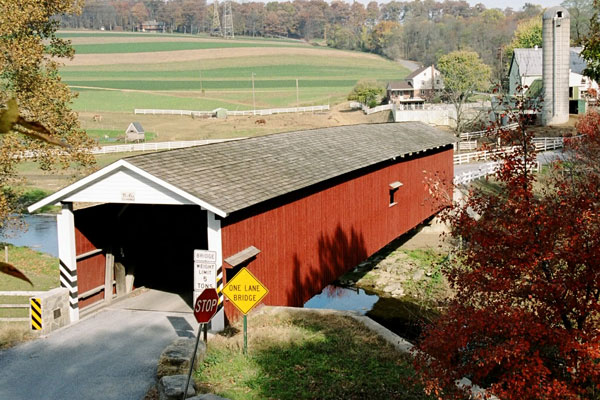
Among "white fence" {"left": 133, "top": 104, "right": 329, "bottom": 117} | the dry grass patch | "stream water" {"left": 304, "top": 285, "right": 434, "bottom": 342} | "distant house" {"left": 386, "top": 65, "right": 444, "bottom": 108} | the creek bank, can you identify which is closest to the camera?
the dry grass patch

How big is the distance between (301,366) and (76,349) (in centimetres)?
465

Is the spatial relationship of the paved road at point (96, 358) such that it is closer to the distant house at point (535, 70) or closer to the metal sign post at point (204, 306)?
the metal sign post at point (204, 306)

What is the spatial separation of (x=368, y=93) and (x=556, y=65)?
3174 cm

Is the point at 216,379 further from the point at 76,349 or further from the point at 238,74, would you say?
the point at 238,74

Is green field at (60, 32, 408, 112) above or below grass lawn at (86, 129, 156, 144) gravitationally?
above

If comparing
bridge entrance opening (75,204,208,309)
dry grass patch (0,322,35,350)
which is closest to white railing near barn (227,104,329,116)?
bridge entrance opening (75,204,208,309)

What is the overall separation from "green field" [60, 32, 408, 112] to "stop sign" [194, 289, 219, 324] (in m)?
80.4

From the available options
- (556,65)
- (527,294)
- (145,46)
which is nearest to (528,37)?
(556,65)

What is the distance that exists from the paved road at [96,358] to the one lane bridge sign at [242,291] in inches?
77.9

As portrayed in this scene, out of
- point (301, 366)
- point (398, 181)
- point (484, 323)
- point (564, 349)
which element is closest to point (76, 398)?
point (301, 366)

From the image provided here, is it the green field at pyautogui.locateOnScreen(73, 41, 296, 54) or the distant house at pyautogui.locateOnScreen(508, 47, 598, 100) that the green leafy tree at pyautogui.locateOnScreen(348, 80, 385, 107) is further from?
the green field at pyautogui.locateOnScreen(73, 41, 296, 54)

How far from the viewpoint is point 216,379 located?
11.5 metres

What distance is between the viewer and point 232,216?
14141 millimetres

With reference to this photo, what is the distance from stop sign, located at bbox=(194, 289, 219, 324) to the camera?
397 inches
